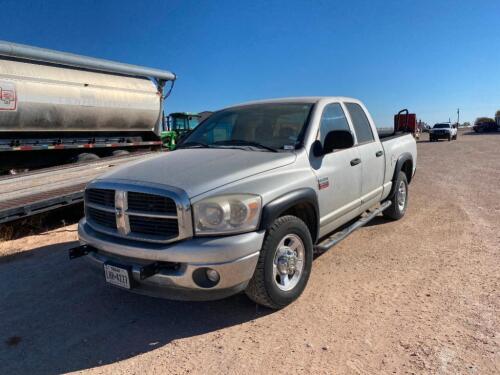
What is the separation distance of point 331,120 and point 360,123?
907 millimetres

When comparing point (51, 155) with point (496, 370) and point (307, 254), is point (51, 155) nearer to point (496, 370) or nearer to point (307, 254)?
point (307, 254)

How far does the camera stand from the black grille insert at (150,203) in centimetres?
286

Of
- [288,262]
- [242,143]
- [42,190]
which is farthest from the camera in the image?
[42,190]

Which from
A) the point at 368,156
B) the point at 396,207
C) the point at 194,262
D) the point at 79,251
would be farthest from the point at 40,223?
the point at 396,207

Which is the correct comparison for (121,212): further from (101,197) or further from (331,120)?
(331,120)

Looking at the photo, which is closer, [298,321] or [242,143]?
[298,321]

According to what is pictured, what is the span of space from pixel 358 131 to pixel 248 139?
158cm

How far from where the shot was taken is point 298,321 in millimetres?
3193

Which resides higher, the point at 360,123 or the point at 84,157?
the point at 360,123

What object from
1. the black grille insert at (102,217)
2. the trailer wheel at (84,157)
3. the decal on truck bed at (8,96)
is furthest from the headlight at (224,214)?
the trailer wheel at (84,157)

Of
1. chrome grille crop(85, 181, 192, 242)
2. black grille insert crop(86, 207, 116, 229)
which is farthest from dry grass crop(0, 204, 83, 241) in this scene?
chrome grille crop(85, 181, 192, 242)

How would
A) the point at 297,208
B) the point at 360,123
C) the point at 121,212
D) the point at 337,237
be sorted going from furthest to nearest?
the point at 360,123 < the point at 337,237 < the point at 297,208 < the point at 121,212

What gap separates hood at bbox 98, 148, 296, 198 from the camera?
2.94 metres

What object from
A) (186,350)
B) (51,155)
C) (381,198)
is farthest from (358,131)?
(51,155)
